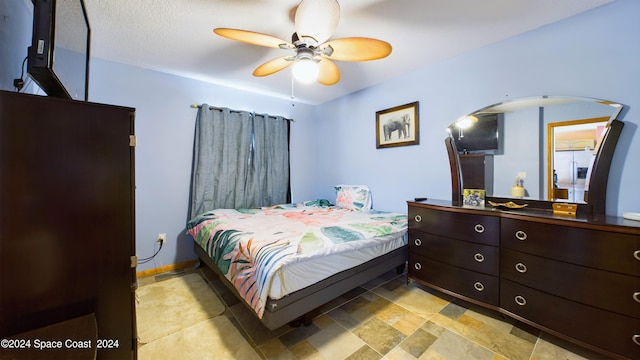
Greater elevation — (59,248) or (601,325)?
(59,248)

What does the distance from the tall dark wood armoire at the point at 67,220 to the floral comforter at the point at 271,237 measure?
0.65 m

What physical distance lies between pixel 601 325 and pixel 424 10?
2.25 metres

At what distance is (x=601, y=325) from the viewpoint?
4.44ft

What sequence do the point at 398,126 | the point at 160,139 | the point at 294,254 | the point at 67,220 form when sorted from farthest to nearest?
the point at 398,126 < the point at 160,139 < the point at 294,254 < the point at 67,220

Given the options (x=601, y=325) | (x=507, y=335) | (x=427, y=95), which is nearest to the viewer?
(x=601, y=325)

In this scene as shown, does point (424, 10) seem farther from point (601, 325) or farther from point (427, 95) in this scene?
point (601, 325)

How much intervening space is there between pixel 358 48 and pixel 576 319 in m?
2.19

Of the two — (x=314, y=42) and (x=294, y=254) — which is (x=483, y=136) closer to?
(x=314, y=42)

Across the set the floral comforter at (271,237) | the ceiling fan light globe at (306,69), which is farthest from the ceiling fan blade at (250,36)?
the floral comforter at (271,237)

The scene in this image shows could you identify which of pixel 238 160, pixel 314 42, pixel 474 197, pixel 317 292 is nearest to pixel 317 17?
pixel 314 42

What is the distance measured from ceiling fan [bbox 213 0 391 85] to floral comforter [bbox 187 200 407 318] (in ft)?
4.01

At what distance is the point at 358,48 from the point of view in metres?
1.67

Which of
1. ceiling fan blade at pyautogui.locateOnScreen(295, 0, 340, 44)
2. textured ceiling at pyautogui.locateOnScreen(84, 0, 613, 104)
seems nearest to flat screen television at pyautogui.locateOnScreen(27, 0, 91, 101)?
textured ceiling at pyautogui.locateOnScreen(84, 0, 613, 104)

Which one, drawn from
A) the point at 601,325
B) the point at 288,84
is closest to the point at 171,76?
the point at 288,84
